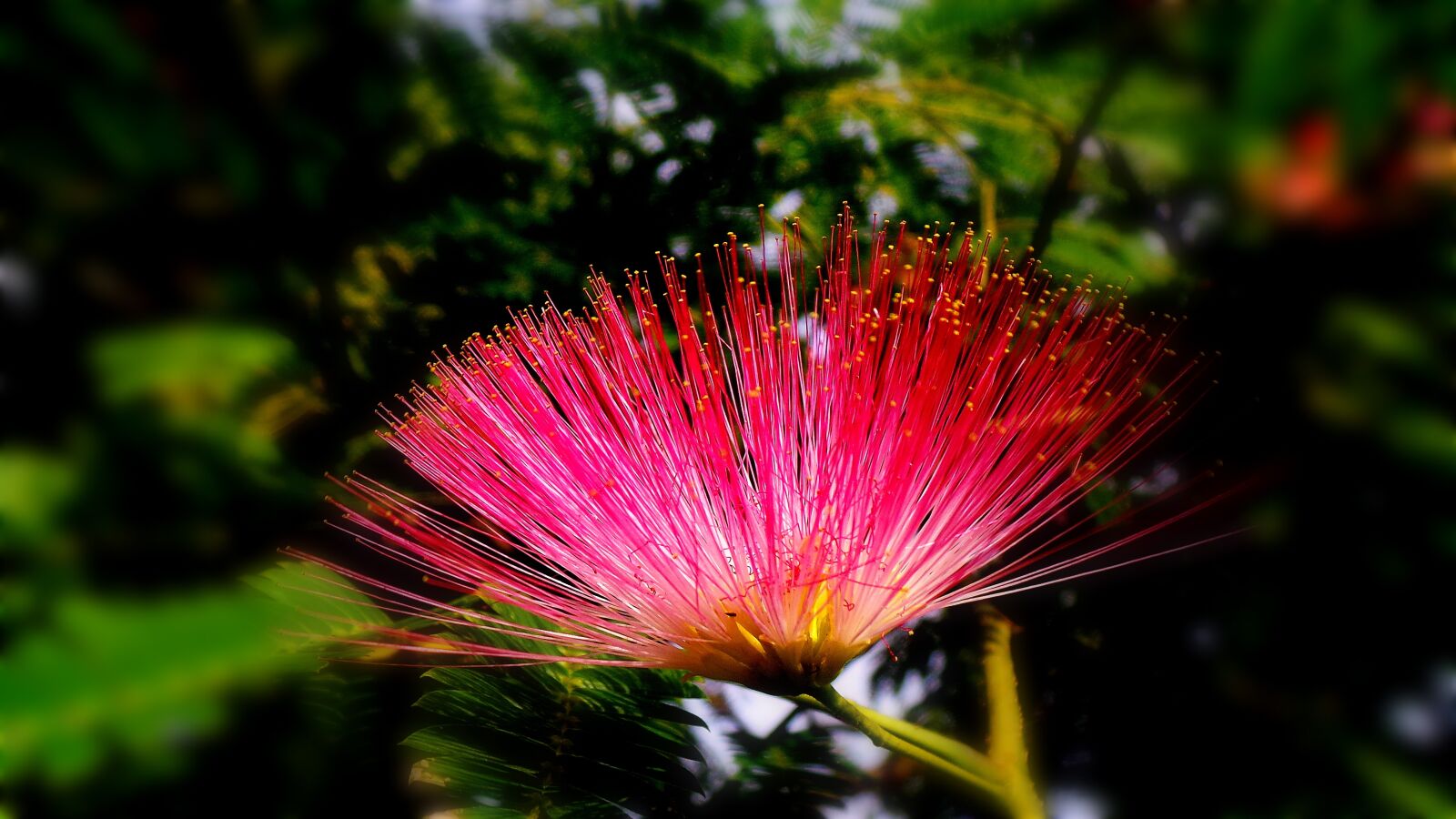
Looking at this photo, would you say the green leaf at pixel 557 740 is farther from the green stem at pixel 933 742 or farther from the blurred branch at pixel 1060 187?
the blurred branch at pixel 1060 187

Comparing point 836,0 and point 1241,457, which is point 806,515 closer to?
point 1241,457

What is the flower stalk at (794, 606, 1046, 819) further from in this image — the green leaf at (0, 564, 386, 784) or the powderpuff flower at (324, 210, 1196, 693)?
the green leaf at (0, 564, 386, 784)

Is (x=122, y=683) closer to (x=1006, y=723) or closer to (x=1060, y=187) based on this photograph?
(x=1006, y=723)

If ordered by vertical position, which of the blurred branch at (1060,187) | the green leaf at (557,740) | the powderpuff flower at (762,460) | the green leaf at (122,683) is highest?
the blurred branch at (1060,187)

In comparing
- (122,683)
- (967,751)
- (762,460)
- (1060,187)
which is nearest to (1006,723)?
(967,751)

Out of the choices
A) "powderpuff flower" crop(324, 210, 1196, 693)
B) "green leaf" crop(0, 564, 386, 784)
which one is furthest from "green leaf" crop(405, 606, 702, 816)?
"green leaf" crop(0, 564, 386, 784)

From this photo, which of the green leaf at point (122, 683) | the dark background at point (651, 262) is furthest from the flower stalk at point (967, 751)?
the green leaf at point (122, 683)
